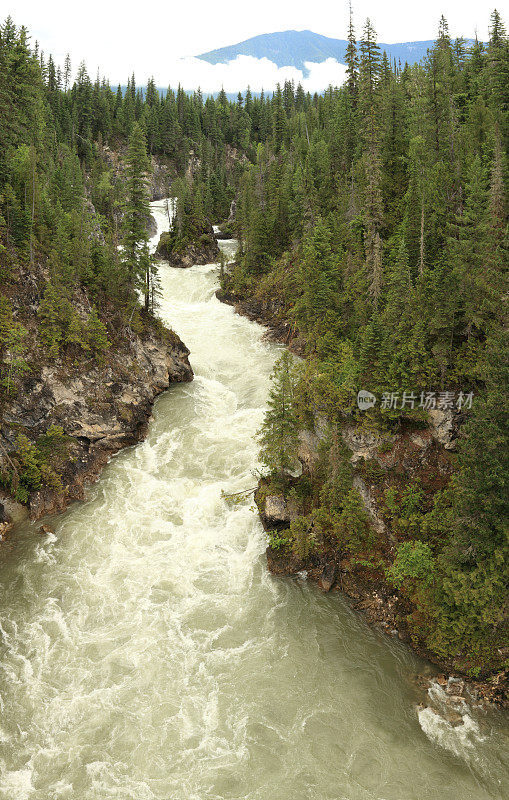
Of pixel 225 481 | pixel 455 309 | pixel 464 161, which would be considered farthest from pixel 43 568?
pixel 464 161

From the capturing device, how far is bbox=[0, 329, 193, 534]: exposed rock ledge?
102 feet

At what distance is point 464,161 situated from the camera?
35.7 meters

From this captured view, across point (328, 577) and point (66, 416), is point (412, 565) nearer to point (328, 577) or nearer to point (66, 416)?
point (328, 577)

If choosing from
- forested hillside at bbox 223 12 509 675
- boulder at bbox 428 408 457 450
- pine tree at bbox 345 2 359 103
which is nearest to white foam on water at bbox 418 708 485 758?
forested hillside at bbox 223 12 509 675

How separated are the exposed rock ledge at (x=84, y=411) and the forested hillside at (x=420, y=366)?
45.3ft

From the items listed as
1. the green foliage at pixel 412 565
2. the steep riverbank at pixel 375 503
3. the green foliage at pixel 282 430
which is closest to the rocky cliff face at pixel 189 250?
the green foliage at pixel 282 430

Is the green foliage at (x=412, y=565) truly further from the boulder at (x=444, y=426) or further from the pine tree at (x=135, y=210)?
the pine tree at (x=135, y=210)

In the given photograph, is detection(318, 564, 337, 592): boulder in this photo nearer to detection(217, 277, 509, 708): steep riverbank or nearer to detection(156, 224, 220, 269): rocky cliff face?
detection(217, 277, 509, 708): steep riverbank

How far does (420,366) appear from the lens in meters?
25.7

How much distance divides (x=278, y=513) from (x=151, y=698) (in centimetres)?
1137

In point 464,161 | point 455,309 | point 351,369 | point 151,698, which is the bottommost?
point 151,698

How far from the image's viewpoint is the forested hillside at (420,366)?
19.7 meters

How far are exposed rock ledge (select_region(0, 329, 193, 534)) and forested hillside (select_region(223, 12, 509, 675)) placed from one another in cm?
1380

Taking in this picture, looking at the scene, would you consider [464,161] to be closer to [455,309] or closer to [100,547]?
[455,309]
